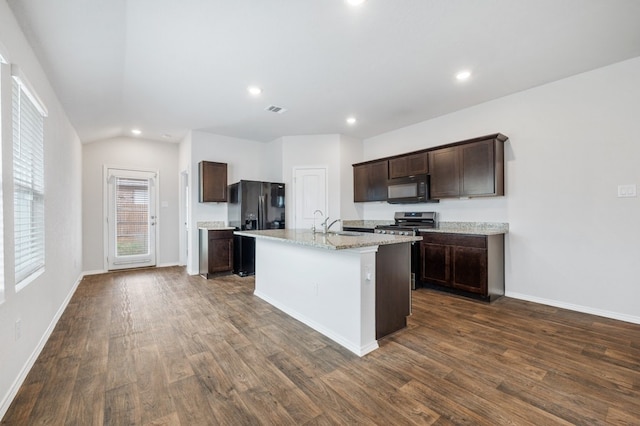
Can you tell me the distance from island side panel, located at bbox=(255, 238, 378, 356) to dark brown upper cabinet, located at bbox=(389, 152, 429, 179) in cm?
256

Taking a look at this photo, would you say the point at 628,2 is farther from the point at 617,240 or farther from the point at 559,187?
the point at 617,240

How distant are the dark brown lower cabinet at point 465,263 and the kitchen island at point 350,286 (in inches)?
51.6

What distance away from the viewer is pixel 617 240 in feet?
9.64

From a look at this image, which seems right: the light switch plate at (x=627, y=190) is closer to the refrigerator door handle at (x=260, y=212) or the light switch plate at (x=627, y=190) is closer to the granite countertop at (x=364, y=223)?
the granite countertop at (x=364, y=223)

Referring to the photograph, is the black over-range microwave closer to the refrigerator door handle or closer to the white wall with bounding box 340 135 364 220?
the white wall with bounding box 340 135 364 220

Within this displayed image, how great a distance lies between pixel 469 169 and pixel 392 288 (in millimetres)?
2273

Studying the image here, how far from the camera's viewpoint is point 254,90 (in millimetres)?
3506

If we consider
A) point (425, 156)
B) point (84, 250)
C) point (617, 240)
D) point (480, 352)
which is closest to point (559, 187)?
point (617, 240)

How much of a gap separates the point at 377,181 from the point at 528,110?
7.92 feet

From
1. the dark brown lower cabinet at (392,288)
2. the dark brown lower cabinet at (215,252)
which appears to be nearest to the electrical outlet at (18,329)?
the dark brown lower cabinet at (392,288)

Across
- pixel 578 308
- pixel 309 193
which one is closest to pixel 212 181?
pixel 309 193

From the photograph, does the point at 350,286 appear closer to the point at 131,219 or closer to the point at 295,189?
the point at 295,189

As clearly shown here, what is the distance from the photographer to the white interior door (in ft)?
18.2

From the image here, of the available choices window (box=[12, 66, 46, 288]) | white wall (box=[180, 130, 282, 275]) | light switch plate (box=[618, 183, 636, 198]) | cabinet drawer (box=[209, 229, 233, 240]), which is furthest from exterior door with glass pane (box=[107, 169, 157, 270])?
light switch plate (box=[618, 183, 636, 198])
